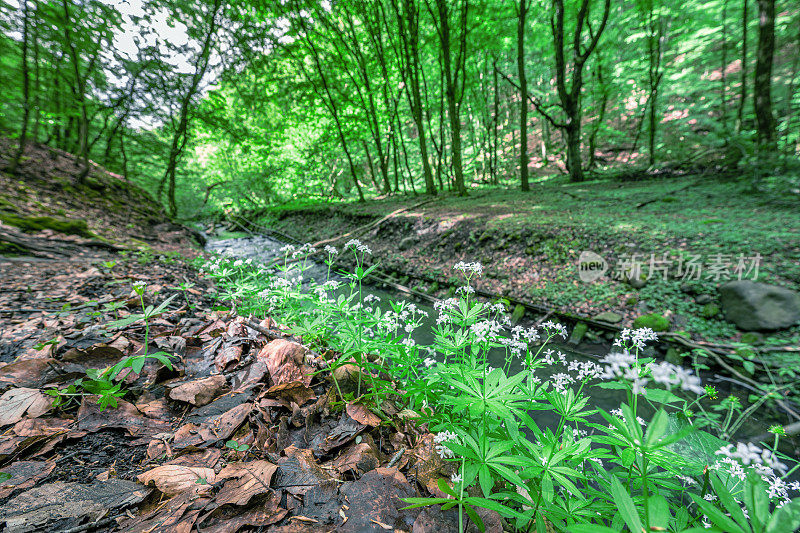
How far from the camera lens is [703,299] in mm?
4164

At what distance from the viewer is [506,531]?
1.15 metres

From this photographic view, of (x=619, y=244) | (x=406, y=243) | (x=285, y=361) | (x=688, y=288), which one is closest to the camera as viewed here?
(x=285, y=361)

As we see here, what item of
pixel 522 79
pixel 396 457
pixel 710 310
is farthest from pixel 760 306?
pixel 522 79

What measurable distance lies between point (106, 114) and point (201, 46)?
4248 millimetres

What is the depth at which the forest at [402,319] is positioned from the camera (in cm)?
109

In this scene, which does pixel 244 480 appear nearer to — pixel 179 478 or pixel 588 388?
pixel 179 478

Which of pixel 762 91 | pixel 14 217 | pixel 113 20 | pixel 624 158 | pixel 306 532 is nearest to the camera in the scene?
pixel 306 532

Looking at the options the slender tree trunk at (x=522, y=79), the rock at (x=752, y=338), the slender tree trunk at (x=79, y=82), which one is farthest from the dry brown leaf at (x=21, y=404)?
the slender tree trunk at (x=522, y=79)

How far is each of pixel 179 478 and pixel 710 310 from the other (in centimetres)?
600

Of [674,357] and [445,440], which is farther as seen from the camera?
[674,357]

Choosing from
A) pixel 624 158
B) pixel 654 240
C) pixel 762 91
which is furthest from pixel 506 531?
pixel 624 158

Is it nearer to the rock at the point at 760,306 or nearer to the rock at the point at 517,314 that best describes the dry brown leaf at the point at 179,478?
the rock at the point at 517,314

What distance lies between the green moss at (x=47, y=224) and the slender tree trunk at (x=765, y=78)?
1456 cm

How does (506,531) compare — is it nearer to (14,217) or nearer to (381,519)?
(381,519)
